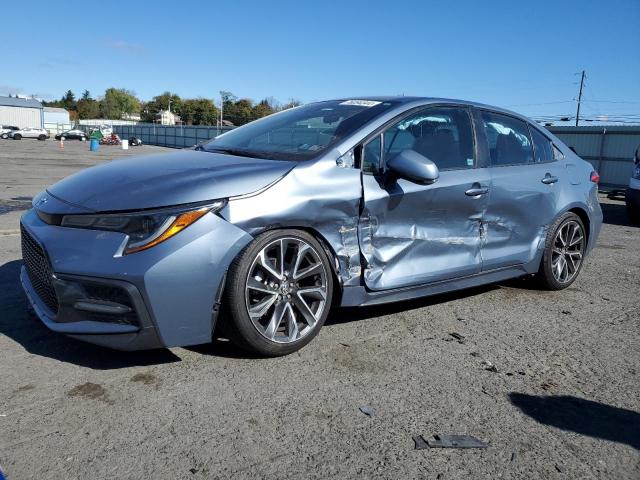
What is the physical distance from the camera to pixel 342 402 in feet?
9.48

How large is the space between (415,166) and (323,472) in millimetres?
2021

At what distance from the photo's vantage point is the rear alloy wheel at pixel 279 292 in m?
3.14

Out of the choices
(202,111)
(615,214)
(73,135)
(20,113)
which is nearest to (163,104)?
(202,111)

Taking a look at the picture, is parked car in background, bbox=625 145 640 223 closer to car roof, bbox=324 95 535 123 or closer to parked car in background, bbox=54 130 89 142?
car roof, bbox=324 95 535 123

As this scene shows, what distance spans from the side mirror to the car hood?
2.21 ft

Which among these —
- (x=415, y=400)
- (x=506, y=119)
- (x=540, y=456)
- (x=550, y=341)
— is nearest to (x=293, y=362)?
(x=415, y=400)

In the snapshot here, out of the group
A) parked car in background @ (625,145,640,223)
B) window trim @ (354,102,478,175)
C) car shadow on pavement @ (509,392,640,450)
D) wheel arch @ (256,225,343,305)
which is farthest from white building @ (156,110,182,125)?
car shadow on pavement @ (509,392,640,450)

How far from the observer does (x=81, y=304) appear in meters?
2.93

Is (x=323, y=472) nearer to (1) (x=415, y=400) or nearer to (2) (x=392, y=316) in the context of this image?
(1) (x=415, y=400)

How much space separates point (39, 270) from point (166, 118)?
130389 mm

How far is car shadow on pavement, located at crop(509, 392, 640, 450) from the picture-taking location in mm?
2693

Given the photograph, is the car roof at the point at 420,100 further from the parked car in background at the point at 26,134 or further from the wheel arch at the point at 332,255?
the parked car in background at the point at 26,134

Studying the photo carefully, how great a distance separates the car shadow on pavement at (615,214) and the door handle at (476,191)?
638 centimetres

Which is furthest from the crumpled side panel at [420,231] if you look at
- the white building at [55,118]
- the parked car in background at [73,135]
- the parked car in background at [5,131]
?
the white building at [55,118]
